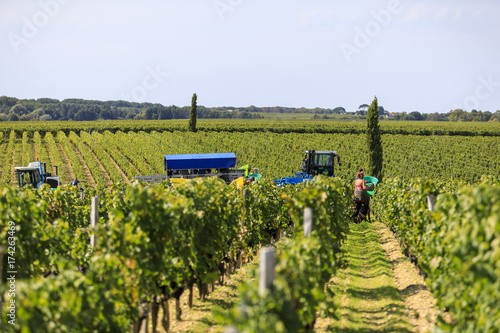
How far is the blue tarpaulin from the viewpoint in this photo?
19812mm

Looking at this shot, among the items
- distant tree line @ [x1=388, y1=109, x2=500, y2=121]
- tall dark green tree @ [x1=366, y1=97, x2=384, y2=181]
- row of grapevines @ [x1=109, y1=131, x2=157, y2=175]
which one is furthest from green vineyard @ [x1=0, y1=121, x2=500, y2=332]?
distant tree line @ [x1=388, y1=109, x2=500, y2=121]

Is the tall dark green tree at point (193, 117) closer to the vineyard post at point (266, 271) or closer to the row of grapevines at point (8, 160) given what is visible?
the row of grapevines at point (8, 160)

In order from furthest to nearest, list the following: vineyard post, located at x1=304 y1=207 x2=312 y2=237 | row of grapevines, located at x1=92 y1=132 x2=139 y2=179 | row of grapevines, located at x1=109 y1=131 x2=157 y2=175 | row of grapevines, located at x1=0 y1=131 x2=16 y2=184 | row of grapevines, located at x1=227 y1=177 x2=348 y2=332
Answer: row of grapevines, located at x1=109 y1=131 x2=157 y2=175 < row of grapevines, located at x1=92 y1=132 x2=139 y2=179 < row of grapevines, located at x1=0 y1=131 x2=16 y2=184 < vineyard post, located at x1=304 y1=207 x2=312 y2=237 < row of grapevines, located at x1=227 y1=177 x2=348 y2=332

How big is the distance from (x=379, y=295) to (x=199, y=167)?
1223 centimetres

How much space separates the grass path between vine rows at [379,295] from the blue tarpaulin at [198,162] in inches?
324

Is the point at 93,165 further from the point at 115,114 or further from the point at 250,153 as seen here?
the point at 115,114

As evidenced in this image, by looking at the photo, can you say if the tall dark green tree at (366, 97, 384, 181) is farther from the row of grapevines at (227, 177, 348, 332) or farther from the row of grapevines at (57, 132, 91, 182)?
the row of grapevines at (227, 177, 348, 332)

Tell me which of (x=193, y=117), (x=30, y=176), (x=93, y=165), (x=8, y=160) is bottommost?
(x=8, y=160)

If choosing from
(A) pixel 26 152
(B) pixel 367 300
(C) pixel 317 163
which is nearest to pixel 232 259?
(B) pixel 367 300

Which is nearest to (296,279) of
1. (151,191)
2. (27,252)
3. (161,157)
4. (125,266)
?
(125,266)

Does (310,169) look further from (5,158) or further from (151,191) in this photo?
(5,158)

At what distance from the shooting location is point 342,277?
10258 millimetres

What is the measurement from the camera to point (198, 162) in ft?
65.6

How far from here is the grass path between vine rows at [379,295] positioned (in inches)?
288
